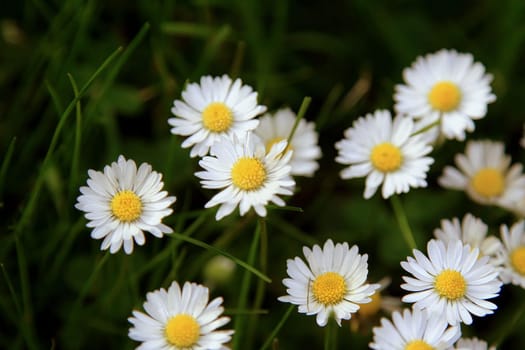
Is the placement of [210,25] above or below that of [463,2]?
below

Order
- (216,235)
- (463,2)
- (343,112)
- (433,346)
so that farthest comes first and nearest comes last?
(463,2)
(343,112)
(216,235)
(433,346)

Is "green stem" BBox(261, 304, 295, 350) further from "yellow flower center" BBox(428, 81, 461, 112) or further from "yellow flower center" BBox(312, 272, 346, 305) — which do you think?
"yellow flower center" BBox(428, 81, 461, 112)

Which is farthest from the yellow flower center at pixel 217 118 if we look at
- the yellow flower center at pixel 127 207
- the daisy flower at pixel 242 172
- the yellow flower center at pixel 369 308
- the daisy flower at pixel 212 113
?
the yellow flower center at pixel 369 308

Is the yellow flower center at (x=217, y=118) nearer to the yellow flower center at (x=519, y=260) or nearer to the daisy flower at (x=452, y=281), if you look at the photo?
the daisy flower at (x=452, y=281)

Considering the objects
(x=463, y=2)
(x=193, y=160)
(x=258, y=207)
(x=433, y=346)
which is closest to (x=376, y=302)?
(x=433, y=346)

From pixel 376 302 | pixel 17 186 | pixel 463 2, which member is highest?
pixel 463 2

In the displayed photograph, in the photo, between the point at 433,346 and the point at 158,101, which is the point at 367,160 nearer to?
the point at 433,346

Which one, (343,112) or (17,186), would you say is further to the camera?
(343,112)

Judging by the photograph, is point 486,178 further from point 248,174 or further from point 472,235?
point 248,174
